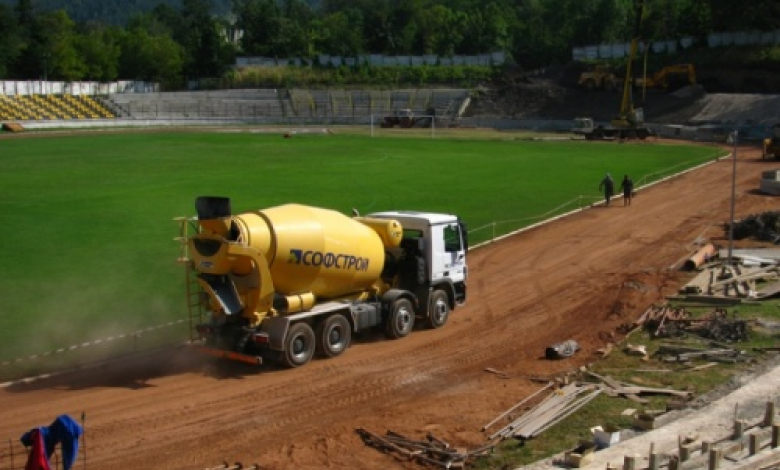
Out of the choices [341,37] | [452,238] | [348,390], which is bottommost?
[348,390]

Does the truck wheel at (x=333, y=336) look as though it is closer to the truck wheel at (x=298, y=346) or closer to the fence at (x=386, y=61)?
the truck wheel at (x=298, y=346)

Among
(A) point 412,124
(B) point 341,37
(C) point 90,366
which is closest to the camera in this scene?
(C) point 90,366

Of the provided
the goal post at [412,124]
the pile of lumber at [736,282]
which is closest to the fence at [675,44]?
the goal post at [412,124]

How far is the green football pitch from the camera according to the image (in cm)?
2572

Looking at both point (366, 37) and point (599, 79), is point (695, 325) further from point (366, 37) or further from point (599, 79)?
point (366, 37)

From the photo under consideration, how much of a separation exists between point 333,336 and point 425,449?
6.13 metres

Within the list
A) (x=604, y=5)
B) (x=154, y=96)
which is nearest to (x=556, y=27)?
(x=604, y=5)

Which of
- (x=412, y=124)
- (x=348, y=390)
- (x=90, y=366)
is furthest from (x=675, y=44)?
(x=90, y=366)

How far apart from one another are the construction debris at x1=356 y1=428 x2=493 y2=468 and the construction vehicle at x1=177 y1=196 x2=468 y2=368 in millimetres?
4269

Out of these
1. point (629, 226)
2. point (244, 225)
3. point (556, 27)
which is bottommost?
point (629, 226)

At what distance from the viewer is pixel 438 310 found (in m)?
24.2

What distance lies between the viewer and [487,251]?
113 feet

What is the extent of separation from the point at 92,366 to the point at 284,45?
16261 cm

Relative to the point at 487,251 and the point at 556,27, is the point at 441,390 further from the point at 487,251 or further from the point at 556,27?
the point at 556,27
